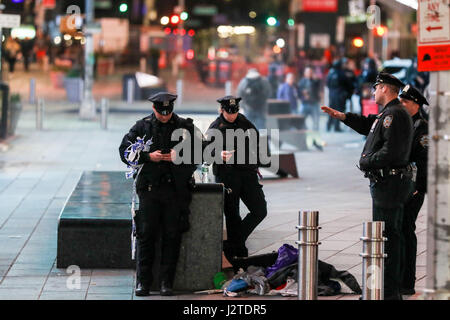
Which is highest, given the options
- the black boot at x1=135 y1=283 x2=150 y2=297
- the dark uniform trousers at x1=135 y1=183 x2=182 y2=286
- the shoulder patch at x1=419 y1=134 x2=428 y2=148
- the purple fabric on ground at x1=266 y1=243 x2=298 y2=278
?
the shoulder patch at x1=419 y1=134 x2=428 y2=148

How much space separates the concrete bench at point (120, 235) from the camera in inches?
380

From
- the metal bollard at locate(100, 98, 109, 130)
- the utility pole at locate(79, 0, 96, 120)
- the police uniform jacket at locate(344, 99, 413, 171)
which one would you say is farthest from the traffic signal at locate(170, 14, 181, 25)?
the police uniform jacket at locate(344, 99, 413, 171)

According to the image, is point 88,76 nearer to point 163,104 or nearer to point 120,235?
point 120,235

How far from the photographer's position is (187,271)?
9672mm

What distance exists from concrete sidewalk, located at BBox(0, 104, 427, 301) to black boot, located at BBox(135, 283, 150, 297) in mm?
71

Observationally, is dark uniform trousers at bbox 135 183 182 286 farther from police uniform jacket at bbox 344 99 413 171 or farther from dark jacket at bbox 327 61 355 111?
dark jacket at bbox 327 61 355 111

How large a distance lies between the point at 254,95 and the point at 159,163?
1367 centimetres

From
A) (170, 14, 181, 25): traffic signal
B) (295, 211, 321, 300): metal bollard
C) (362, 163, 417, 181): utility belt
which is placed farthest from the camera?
(170, 14, 181, 25): traffic signal

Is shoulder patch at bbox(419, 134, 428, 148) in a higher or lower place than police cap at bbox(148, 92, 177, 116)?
lower

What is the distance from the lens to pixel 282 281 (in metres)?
9.52

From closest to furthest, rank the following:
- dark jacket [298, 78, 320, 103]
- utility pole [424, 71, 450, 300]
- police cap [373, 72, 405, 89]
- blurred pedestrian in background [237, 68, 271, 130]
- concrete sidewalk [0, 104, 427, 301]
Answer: utility pole [424, 71, 450, 300], police cap [373, 72, 405, 89], concrete sidewalk [0, 104, 427, 301], blurred pedestrian in background [237, 68, 271, 130], dark jacket [298, 78, 320, 103]

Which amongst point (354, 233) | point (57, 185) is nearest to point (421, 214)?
point (354, 233)

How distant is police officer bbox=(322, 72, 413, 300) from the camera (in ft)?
28.4

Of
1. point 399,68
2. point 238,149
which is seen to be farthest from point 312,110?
point 238,149
